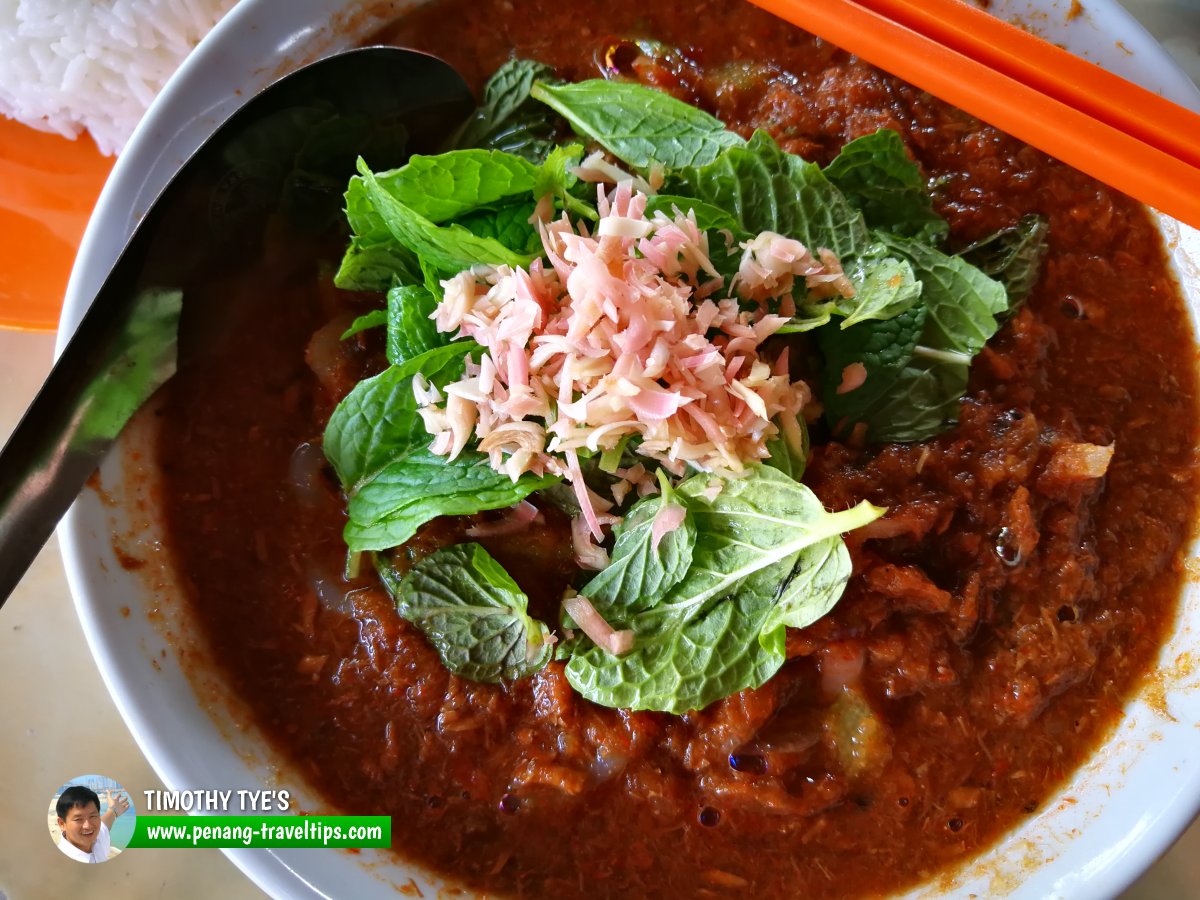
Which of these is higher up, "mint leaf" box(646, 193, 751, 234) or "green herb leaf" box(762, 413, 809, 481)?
"mint leaf" box(646, 193, 751, 234)

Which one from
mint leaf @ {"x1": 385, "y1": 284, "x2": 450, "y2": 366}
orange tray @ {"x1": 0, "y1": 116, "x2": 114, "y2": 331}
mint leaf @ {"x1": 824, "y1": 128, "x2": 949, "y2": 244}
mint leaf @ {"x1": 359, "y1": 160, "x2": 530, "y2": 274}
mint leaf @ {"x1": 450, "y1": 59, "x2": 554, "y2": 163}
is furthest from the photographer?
orange tray @ {"x1": 0, "y1": 116, "x2": 114, "y2": 331}

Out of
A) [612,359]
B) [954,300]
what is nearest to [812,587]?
[612,359]

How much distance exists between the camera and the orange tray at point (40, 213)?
6.37 feet

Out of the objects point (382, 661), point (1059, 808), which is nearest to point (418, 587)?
point (382, 661)

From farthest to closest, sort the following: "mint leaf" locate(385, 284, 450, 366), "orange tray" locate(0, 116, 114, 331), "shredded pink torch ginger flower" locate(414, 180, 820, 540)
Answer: "orange tray" locate(0, 116, 114, 331)
"mint leaf" locate(385, 284, 450, 366)
"shredded pink torch ginger flower" locate(414, 180, 820, 540)

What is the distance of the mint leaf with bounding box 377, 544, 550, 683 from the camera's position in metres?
1.50

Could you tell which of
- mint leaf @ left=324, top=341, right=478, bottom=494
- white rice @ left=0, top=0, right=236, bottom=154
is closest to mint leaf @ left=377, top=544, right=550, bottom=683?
mint leaf @ left=324, top=341, right=478, bottom=494

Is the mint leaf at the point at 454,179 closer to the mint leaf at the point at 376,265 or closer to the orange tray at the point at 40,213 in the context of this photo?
the mint leaf at the point at 376,265

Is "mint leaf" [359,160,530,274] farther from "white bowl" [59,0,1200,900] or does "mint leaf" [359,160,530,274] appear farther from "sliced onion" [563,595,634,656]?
"sliced onion" [563,595,634,656]

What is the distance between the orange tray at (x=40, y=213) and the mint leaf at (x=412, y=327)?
88 centimetres

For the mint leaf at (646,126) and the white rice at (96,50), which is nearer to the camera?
the mint leaf at (646,126)

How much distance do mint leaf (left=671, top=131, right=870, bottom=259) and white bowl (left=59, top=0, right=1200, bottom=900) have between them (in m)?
0.53

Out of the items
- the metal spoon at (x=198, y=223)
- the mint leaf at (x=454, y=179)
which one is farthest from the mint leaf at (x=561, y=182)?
the metal spoon at (x=198, y=223)

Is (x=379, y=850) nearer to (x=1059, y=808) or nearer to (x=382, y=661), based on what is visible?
(x=382, y=661)
